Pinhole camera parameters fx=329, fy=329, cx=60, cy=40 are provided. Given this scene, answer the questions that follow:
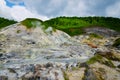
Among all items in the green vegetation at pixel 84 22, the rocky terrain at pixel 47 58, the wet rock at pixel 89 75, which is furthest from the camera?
the green vegetation at pixel 84 22

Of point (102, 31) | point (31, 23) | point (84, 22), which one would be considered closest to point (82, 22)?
point (84, 22)

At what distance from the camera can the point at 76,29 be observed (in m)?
117

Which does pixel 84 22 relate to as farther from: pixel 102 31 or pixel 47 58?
pixel 47 58

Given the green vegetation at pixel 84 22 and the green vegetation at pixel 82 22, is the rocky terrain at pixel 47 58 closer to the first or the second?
the green vegetation at pixel 82 22

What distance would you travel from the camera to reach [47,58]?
124 feet

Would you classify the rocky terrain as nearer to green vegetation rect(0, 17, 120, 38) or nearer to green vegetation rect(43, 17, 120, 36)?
green vegetation rect(0, 17, 120, 38)

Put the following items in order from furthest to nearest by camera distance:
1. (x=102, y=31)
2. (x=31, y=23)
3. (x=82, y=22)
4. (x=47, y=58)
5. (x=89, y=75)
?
(x=82, y=22) → (x=102, y=31) → (x=31, y=23) → (x=47, y=58) → (x=89, y=75)

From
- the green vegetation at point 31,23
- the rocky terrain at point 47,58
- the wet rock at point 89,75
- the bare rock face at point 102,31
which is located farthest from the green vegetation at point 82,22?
the wet rock at point 89,75

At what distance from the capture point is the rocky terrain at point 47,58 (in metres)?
31.7

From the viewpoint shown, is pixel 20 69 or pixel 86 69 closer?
pixel 86 69

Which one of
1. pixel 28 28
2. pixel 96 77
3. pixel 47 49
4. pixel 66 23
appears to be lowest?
pixel 96 77

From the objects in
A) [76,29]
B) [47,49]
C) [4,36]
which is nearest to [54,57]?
[47,49]

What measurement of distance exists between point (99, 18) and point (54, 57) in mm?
117601

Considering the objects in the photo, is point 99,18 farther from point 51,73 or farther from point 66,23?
point 51,73
